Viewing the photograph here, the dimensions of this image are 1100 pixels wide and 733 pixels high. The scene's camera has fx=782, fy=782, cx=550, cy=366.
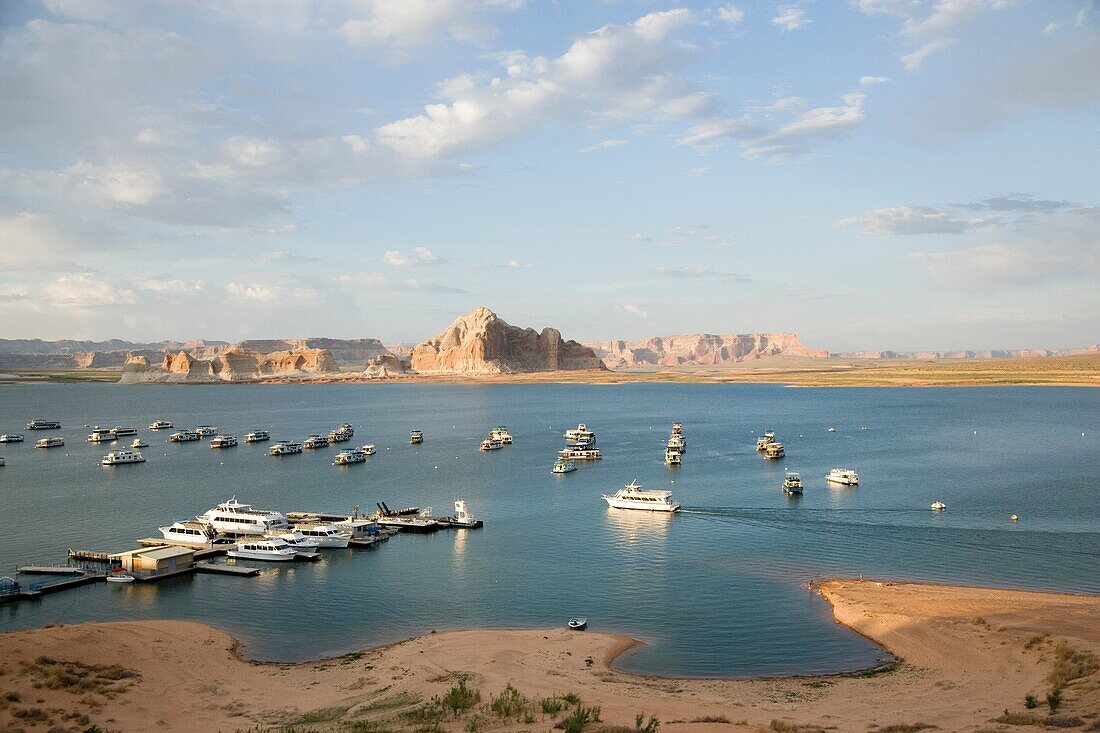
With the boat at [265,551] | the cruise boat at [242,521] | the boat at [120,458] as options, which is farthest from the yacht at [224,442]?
the boat at [265,551]

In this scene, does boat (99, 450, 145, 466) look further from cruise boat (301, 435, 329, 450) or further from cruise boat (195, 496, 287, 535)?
cruise boat (195, 496, 287, 535)

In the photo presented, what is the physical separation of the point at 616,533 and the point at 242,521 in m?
25.0

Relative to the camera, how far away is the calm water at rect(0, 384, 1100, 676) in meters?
34.5

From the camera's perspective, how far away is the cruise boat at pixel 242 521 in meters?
51.5

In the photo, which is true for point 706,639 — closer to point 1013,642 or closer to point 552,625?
point 552,625

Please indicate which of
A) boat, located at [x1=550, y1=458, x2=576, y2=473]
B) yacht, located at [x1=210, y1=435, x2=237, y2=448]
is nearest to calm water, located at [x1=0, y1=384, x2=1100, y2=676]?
boat, located at [x1=550, y1=458, x2=576, y2=473]

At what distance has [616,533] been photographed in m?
51.6

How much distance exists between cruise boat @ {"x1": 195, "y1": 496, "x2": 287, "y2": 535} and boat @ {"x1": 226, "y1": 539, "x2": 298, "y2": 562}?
11.6 ft

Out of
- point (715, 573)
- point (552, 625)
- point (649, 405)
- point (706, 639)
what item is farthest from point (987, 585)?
point (649, 405)

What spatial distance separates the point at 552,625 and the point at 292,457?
6556 cm

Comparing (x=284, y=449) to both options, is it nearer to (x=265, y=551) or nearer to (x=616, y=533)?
(x=265, y=551)

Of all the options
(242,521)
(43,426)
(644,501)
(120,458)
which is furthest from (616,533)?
(43,426)

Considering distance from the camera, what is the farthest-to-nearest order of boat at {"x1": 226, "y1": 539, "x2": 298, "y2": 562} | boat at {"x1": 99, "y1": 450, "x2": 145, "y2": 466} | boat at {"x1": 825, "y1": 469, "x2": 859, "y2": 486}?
1. boat at {"x1": 99, "y1": 450, "x2": 145, "y2": 466}
2. boat at {"x1": 825, "y1": 469, "x2": 859, "y2": 486}
3. boat at {"x1": 226, "y1": 539, "x2": 298, "y2": 562}

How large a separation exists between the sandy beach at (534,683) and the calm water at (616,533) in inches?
87.0
